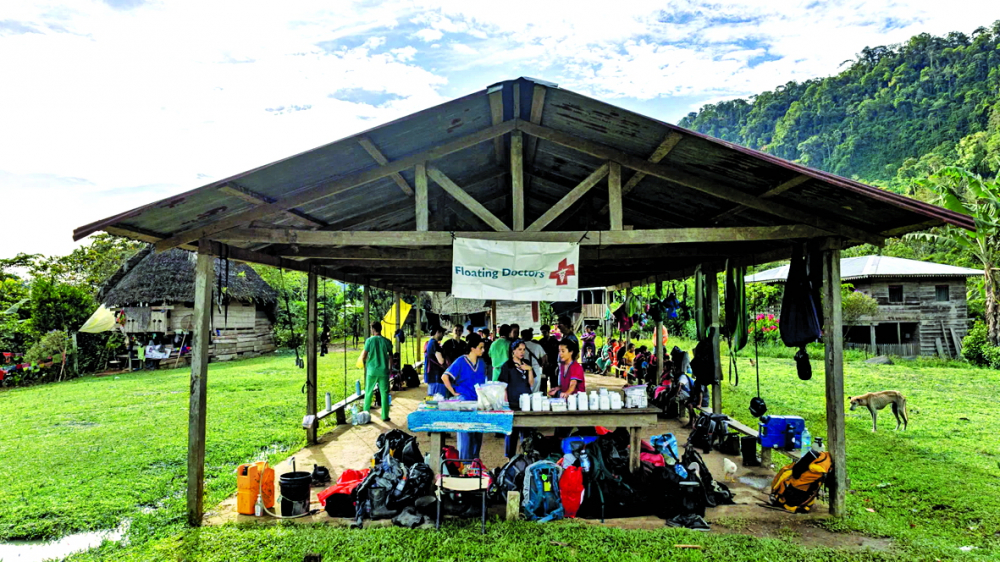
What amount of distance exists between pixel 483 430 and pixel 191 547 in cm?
290

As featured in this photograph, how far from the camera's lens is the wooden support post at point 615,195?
5.61 meters

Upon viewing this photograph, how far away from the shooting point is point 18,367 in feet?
60.1

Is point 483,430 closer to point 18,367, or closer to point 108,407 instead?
point 108,407

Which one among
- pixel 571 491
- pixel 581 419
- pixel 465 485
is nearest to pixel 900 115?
pixel 581 419

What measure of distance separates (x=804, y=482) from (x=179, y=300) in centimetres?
2376

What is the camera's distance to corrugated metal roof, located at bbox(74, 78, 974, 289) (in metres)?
4.82

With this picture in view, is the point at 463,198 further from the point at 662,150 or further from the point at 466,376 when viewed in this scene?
the point at 466,376

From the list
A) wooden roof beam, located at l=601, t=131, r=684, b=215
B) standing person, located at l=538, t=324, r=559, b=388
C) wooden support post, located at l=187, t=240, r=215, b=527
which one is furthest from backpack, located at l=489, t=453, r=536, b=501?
standing person, located at l=538, t=324, r=559, b=388

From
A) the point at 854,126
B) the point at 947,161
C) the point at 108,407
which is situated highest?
the point at 854,126

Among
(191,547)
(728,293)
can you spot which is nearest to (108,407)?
(191,547)

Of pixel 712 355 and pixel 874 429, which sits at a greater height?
pixel 712 355

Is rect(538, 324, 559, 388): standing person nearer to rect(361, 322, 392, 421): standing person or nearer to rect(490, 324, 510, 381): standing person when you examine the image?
rect(490, 324, 510, 381): standing person

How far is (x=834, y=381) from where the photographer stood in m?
5.78

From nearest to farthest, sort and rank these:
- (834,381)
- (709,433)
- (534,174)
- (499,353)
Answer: (834,381)
(534,174)
(709,433)
(499,353)
